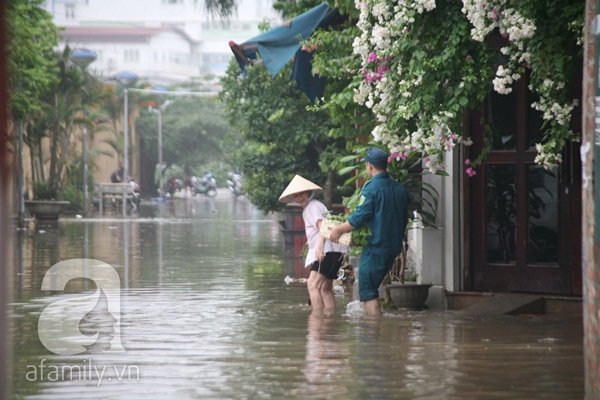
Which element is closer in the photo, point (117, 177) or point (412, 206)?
point (412, 206)

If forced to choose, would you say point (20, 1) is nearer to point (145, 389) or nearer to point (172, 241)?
point (172, 241)

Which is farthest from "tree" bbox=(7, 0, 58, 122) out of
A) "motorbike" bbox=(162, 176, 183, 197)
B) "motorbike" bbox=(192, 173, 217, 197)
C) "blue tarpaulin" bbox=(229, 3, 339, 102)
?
"motorbike" bbox=(192, 173, 217, 197)

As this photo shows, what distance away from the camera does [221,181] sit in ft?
343

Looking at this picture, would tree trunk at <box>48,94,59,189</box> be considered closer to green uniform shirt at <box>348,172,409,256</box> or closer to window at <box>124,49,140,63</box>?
green uniform shirt at <box>348,172,409,256</box>

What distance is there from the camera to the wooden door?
12.0 m

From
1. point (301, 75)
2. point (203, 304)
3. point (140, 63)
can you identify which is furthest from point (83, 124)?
point (140, 63)

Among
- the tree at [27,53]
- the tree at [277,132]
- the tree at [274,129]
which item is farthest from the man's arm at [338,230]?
the tree at [27,53]

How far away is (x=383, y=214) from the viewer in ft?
37.3

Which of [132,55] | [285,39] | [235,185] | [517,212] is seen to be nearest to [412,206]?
[517,212]

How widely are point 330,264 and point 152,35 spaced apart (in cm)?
14367

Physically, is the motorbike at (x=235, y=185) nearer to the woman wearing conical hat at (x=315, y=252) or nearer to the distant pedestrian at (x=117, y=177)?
the distant pedestrian at (x=117, y=177)

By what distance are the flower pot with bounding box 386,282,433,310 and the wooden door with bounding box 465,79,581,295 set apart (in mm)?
493

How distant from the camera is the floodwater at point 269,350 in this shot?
768 cm

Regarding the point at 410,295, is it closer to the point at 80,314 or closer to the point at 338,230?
the point at 338,230
